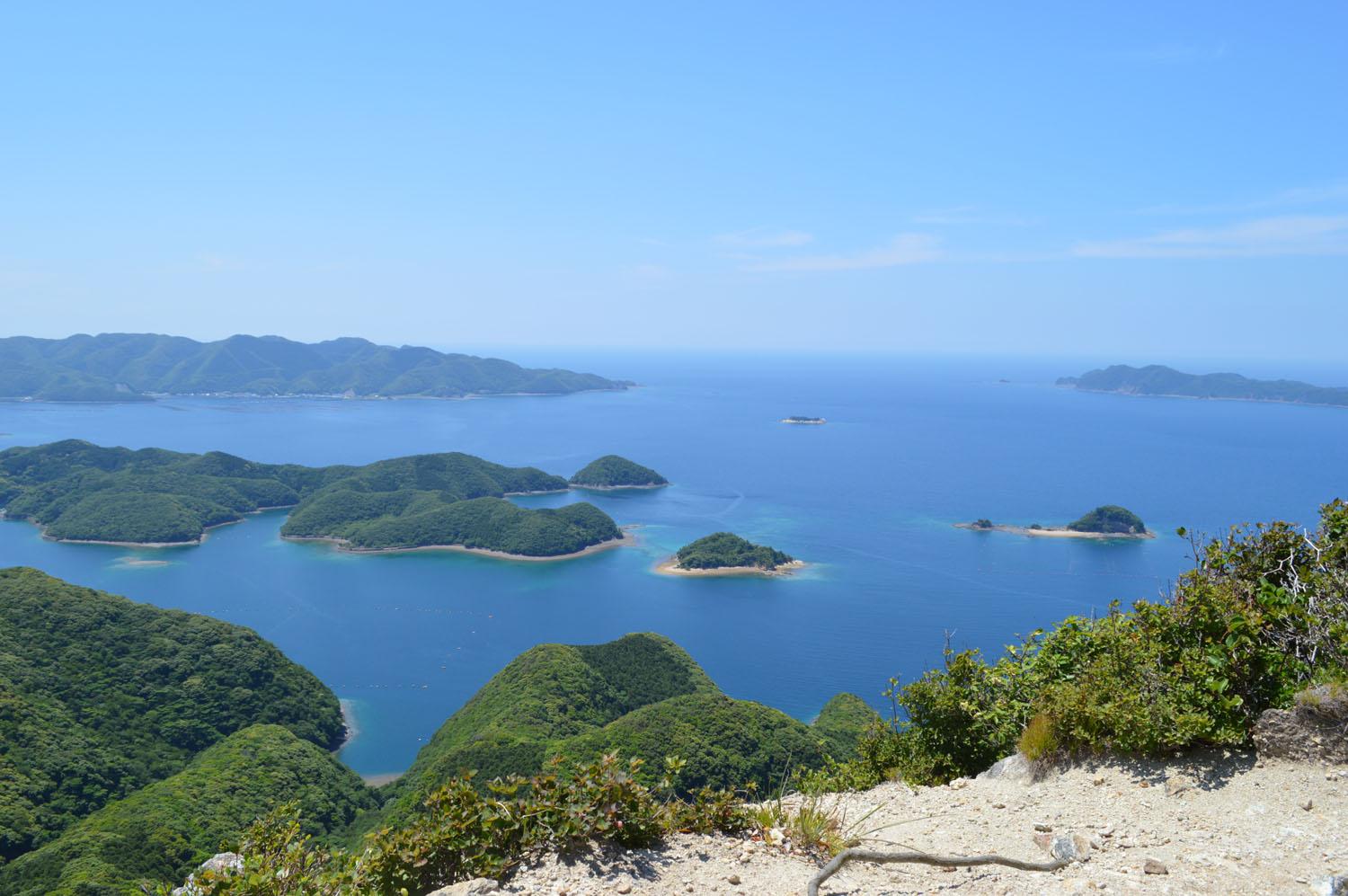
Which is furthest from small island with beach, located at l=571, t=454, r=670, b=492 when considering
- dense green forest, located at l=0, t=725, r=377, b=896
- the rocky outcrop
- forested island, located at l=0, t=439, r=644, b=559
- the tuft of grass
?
the rocky outcrop

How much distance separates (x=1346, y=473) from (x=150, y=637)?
153296mm

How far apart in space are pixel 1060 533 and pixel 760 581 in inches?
1492

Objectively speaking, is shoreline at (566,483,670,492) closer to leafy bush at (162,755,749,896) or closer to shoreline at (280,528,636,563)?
shoreline at (280,528,636,563)

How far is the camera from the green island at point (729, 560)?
78250 millimetres

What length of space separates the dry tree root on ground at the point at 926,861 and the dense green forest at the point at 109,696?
34.1 m

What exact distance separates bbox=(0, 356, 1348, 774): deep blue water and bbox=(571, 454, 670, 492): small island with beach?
12.4 feet

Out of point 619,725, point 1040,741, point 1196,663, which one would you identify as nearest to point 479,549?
point 619,725

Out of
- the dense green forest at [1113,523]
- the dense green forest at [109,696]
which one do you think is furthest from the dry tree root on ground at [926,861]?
the dense green forest at [1113,523]

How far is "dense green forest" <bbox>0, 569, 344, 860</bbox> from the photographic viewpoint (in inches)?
1200

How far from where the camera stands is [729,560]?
258 ft

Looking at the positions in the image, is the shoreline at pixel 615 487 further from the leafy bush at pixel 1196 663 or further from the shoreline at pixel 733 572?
the leafy bush at pixel 1196 663

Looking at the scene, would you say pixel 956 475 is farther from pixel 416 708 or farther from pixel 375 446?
pixel 375 446

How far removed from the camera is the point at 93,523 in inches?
3634

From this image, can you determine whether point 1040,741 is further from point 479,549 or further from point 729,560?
point 479,549
